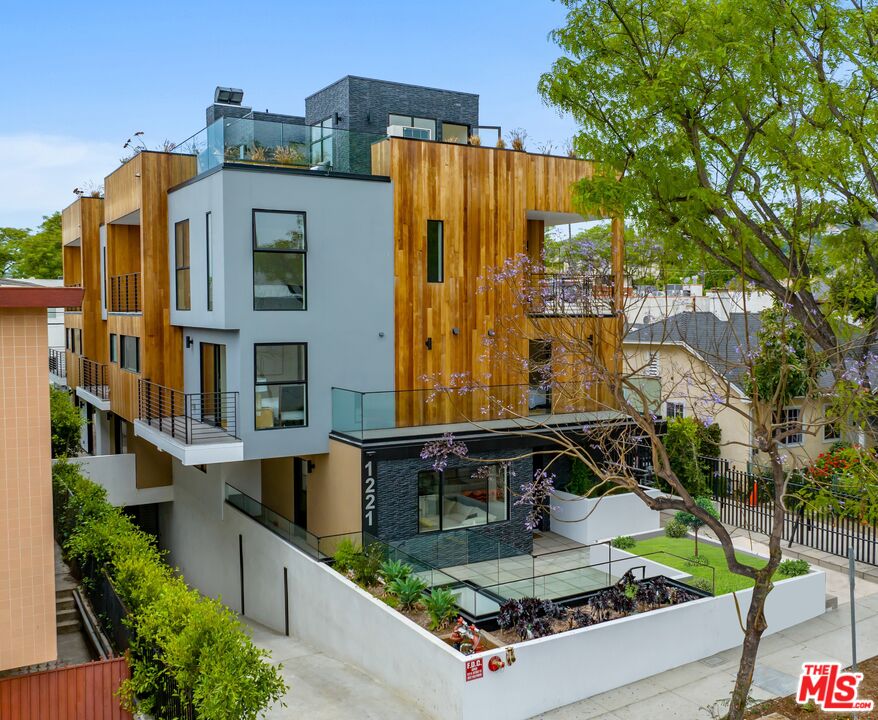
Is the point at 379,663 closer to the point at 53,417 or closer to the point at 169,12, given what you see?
the point at 53,417

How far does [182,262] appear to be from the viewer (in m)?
19.0

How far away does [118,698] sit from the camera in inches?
418

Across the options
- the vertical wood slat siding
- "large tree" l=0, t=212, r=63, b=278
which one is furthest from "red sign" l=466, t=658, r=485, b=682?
"large tree" l=0, t=212, r=63, b=278

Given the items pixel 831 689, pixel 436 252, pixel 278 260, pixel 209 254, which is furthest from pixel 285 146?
pixel 831 689

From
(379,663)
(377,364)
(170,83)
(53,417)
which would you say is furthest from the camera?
(170,83)

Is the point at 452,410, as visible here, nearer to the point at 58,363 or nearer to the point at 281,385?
the point at 281,385

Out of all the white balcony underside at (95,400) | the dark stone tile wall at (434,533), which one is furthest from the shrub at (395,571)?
the white balcony underside at (95,400)

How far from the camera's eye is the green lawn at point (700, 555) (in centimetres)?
1446

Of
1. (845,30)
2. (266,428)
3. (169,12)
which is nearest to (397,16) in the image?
(169,12)

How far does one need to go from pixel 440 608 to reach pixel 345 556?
293cm

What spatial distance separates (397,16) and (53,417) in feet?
55.3

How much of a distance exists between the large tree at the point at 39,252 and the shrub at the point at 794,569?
55.1 meters

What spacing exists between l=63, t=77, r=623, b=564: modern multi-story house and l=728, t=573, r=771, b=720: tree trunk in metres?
5.62

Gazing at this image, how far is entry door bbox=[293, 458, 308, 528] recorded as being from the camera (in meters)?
18.6
